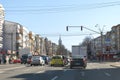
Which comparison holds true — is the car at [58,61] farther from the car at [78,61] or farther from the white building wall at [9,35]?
the white building wall at [9,35]

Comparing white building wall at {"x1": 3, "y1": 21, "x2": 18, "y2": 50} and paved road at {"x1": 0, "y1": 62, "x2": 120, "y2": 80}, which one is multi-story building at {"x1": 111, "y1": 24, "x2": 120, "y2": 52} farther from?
paved road at {"x1": 0, "y1": 62, "x2": 120, "y2": 80}

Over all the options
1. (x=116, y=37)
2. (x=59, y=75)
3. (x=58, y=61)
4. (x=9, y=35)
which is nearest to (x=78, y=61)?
(x=58, y=61)

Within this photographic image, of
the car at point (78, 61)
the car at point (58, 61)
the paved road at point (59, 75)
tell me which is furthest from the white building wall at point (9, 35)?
the paved road at point (59, 75)

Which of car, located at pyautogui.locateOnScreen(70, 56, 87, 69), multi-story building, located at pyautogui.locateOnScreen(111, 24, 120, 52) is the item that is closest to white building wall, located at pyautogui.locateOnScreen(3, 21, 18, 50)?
multi-story building, located at pyautogui.locateOnScreen(111, 24, 120, 52)

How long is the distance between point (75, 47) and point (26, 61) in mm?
21827

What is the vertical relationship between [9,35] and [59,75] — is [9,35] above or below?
above

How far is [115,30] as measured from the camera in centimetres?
16050

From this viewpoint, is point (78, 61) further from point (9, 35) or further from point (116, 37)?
point (116, 37)

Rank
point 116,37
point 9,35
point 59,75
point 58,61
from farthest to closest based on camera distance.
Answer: point 116,37 → point 9,35 → point 58,61 → point 59,75

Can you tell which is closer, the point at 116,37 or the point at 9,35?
the point at 9,35

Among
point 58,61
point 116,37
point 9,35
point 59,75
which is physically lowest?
point 59,75

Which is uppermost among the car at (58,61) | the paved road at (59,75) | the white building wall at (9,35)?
the white building wall at (9,35)

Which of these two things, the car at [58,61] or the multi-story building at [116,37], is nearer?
the car at [58,61]

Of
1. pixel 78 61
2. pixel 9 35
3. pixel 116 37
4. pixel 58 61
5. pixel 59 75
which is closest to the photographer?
pixel 59 75
